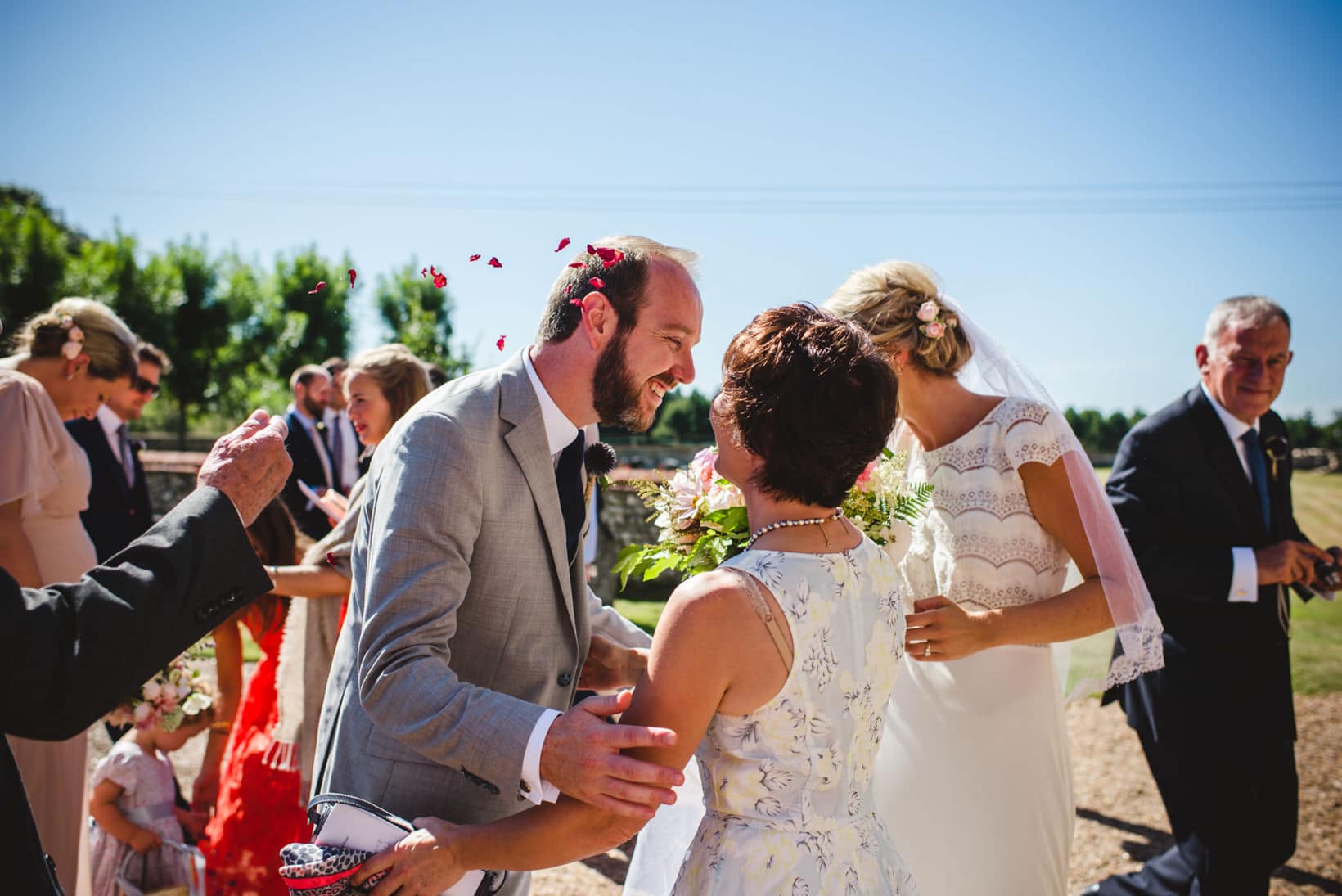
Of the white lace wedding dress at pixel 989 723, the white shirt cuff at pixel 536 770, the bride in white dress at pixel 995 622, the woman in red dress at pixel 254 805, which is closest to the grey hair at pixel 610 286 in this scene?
the white shirt cuff at pixel 536 770

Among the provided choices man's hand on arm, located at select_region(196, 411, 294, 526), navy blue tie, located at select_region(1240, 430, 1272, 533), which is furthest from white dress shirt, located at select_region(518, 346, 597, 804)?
navy blue tie, located at select_region(1240, 430, 1272, 533)

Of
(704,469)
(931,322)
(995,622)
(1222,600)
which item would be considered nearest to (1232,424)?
(1222,600)

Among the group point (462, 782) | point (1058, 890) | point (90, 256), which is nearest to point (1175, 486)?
point (1058, 890)

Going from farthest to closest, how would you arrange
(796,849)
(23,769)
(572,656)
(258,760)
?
(258,760) → (23,769) → (572,656) → (796,849)

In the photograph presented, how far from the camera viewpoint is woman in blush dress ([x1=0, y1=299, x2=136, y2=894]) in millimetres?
3355

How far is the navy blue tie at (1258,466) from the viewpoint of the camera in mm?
4434

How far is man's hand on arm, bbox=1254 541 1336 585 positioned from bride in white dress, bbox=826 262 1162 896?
1295 mm

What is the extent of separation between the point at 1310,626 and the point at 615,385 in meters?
14.6

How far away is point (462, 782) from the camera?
2.17 m

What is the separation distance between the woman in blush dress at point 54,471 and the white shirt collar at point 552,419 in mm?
2423

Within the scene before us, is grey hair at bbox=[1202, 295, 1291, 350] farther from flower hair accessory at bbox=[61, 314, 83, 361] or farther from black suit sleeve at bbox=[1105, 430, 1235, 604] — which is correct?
flower hair accessory at bbox=[61, 314, 83, 361]

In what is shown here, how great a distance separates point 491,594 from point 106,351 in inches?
123

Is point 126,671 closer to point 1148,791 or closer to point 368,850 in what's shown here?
point 368,850

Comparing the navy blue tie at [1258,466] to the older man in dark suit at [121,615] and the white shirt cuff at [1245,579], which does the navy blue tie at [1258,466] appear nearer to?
the white shirt cuff at [1245,579]
